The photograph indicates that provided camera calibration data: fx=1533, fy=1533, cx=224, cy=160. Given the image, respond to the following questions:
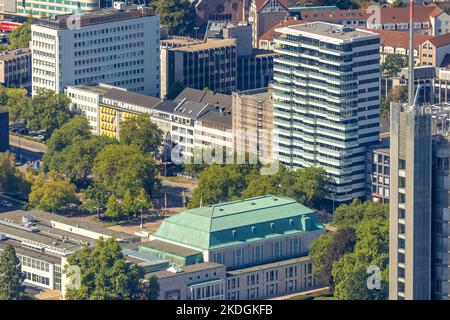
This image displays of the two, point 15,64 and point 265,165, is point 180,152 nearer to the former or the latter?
point 265,165

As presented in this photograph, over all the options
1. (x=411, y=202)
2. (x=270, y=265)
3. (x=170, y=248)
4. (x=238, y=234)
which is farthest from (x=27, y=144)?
(x=411, y=202)

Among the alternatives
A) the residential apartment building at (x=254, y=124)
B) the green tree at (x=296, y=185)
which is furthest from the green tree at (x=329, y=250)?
the residential apartment building at (x=254, y=124)

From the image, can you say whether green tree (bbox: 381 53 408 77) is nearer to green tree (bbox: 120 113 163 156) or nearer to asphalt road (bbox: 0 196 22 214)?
green tree (bbox: 120 113 163 156)

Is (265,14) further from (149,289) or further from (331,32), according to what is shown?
(149,289)

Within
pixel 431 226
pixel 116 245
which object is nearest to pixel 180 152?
pixel 116 245

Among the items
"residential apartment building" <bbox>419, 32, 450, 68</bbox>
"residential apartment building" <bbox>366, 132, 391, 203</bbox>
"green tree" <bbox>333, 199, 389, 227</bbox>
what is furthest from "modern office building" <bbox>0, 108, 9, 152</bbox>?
"residential apartment building" <bbox>419, 32, 450, 68</bbox>
